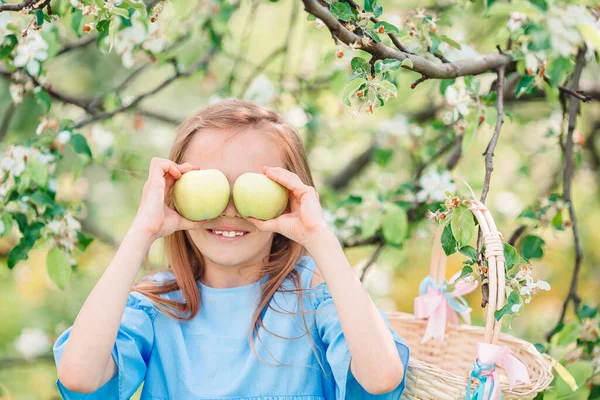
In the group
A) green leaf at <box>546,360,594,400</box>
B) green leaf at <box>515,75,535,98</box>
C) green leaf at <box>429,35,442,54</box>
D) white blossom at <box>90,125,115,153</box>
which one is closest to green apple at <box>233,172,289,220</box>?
green leaf at <box>429,35,442,54</box>

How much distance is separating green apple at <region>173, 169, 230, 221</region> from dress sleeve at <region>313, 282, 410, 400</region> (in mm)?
350

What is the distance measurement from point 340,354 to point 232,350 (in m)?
0.27

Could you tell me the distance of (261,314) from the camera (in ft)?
5.23

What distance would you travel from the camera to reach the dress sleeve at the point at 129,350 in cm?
141

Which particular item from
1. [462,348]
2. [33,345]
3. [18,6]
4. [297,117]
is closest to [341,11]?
[18,6]

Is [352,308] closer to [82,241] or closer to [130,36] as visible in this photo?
[82,241]

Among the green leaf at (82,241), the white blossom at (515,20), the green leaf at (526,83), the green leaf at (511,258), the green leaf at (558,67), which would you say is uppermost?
the green leaf at (558,67)

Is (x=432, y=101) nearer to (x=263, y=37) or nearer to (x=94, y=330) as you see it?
(x=263, y=37)

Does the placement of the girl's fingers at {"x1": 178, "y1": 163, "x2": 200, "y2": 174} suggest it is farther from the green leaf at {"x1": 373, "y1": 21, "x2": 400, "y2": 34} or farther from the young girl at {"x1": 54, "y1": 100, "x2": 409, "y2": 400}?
the green leaf at {"x1": 373, "y1": 21, "x2": 400, "y2": 34}

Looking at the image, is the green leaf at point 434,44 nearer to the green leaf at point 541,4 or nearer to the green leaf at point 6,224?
the green leaf at point 541,4

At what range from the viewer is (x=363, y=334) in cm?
133

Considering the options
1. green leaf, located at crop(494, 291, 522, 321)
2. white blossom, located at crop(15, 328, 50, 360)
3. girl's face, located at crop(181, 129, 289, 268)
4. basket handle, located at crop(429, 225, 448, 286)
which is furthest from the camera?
white blossom, located at crop(15, 328, 50, 360)

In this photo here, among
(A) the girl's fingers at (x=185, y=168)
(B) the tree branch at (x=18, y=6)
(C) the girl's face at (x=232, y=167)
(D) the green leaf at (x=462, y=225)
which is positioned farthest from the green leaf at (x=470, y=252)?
(B) the tree branch at (x=18, y=6)

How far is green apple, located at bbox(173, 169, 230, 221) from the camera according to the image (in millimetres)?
1363
